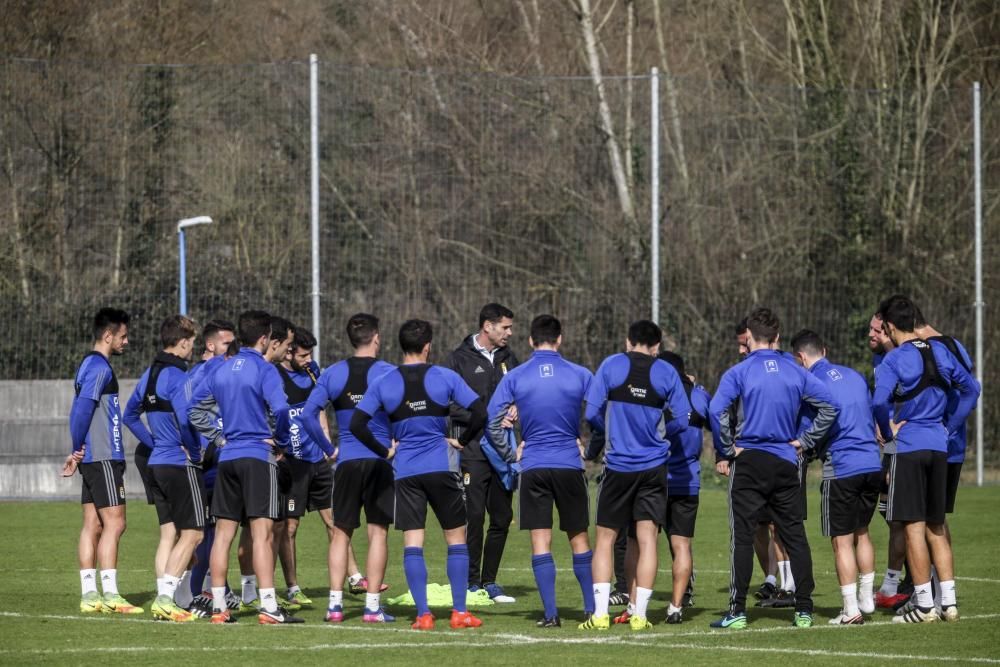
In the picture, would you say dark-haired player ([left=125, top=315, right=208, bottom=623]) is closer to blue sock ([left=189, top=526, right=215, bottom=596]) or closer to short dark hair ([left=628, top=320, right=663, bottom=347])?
blue sock ([left=189, top=526, right=215, bottom=596])

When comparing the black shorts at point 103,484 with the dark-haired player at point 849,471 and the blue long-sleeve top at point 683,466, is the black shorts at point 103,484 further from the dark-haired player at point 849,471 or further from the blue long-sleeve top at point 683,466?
the dark-haired player at point 849,471

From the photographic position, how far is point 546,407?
10039 millimetres

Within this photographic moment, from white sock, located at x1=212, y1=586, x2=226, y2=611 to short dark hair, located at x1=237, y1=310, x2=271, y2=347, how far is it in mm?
1669

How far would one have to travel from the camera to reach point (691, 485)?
10.7m

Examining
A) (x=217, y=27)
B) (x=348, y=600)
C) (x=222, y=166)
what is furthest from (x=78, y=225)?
(x=348, y=600)

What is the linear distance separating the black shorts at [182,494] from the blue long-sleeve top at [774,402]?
367 cm

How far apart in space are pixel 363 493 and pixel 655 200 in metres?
10.7

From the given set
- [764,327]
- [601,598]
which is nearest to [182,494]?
[601,598]

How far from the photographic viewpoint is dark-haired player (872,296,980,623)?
33.3ft

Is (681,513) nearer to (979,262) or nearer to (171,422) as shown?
(171,422)

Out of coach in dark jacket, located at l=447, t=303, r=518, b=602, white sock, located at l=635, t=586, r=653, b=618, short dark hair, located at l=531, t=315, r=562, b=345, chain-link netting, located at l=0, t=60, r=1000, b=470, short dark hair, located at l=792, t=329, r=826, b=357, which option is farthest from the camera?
chain-link netting, located at l=0, t=60, r=1000, b=470

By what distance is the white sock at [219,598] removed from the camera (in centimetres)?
1023

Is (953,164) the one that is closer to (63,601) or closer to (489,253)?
(489,253)

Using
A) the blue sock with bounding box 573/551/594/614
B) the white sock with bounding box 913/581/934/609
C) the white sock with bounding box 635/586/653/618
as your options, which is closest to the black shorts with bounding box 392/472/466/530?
the blue sock with bounding box 573/551/594/614
